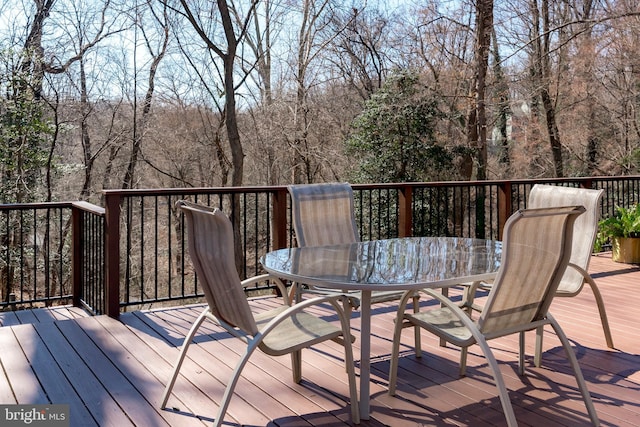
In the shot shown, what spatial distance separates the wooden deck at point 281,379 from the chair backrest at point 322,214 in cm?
66

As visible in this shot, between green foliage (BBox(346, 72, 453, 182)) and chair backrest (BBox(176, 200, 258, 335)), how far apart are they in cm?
985

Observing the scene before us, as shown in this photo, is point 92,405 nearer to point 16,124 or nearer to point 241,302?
point 241,302

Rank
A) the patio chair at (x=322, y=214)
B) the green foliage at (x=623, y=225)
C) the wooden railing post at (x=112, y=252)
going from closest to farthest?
the patio chair at (x=322, y=214) < the wooden railing post at (x=112, y=252) < the green foliage at (x=623, y=225)

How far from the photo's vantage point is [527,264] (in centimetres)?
234

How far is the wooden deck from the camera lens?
2.54m

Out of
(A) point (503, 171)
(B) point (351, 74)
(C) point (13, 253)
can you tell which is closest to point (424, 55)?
(B) point (351, 74)

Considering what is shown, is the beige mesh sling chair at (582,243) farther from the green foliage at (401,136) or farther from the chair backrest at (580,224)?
the green foliage at (401,136)

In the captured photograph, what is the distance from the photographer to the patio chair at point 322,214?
3645 mm

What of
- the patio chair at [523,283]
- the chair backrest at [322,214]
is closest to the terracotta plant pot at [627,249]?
the chair backrest at [322,214]

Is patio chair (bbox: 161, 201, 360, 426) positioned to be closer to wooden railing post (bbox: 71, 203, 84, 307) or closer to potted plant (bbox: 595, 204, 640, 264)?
wooden railing post (bbox: 71, 203, 84, 307)

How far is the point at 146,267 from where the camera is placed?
42.0ft

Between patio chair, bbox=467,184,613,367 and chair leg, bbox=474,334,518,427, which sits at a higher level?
patio chair, bbox=467,184,613,367

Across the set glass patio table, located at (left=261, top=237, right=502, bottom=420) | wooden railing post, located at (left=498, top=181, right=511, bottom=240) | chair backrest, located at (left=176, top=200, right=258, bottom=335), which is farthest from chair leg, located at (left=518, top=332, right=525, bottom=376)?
wooden railing post, located at (left=498, top=181, right=511, bottom=240)

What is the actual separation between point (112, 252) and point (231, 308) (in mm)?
1999
